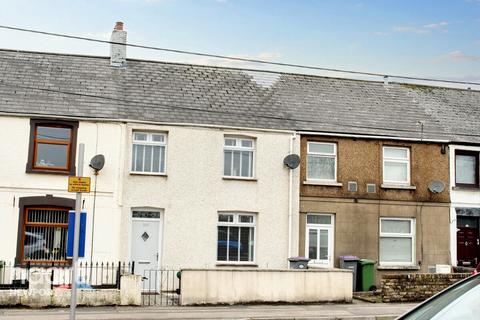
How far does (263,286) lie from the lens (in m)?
19.6

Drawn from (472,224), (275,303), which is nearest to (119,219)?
(275,303)

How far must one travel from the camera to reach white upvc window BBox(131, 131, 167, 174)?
76.7 ft

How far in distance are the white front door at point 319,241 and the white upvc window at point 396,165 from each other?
121 inches

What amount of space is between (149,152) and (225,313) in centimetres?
780

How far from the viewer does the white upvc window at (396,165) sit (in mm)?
25922

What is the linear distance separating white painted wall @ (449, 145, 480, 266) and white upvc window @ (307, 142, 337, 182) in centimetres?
485

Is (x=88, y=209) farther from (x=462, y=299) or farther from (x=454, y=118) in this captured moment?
(x=462, y=299)

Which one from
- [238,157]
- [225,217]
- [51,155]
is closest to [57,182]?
[51,155]

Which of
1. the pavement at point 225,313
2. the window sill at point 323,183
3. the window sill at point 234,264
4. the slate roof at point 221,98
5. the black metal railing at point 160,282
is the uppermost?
the slate roof at point 221,98

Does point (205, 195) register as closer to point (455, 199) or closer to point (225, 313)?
point (225, 313)

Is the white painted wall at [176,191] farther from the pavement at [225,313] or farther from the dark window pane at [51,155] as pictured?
the pavement at [225,313]

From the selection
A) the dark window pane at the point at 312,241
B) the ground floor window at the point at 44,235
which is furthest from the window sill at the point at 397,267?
the ground floor window at the point at 44,235

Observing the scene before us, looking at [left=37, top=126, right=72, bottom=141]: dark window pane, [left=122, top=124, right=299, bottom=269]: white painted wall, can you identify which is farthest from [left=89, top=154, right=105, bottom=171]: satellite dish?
[left=37, top=126, right=72, bottom=141]: dark window pane

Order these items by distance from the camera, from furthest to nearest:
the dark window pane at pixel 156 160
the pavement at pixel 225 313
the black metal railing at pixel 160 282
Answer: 1. the dark window pane at pixel 156 160
2. the black metal railing at pixel 160 282
3. the pavement at pixel 225 313
